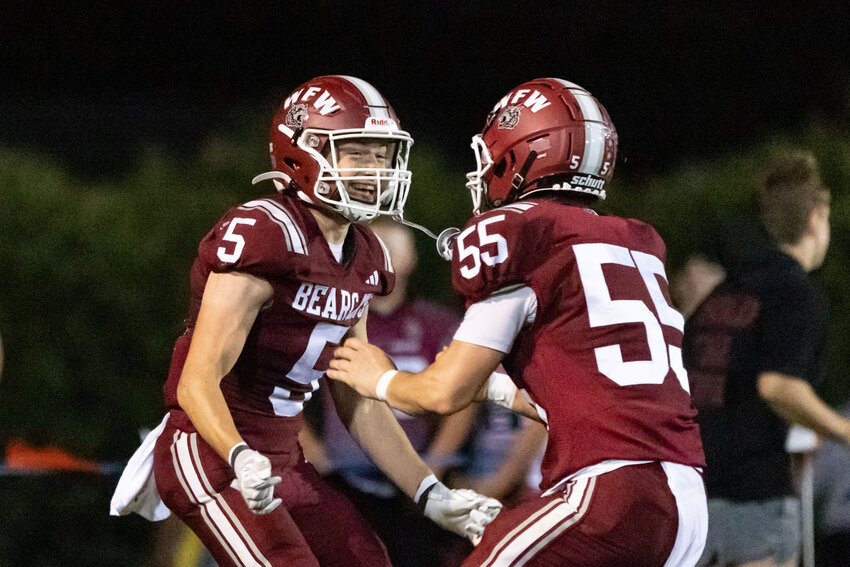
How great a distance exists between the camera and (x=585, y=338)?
2975 mm

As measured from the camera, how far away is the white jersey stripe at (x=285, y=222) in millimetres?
3330

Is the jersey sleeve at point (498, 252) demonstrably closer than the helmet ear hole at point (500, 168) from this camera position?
Yes

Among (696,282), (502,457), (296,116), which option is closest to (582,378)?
(296,116)

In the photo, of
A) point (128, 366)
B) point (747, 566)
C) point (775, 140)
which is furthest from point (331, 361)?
point (775, 140)

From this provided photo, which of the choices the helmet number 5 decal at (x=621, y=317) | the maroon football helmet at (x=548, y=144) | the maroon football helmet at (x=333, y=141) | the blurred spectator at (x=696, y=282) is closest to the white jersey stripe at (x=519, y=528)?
the helmet number 5 decal at (x=621, y=317)

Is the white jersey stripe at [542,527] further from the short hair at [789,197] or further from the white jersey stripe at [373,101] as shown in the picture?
the short hair at [789,197]

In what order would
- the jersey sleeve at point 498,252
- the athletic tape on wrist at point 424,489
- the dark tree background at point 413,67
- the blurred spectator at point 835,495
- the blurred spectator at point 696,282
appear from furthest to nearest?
the dark tree background at point 413,67
the blurred spectator at point 696,282
the blurred spectator at point 835,495
the athletic tape on wrist at point 424,489
the jersey sleeve at point 498,252

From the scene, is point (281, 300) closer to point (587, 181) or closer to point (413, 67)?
point (587, 181)

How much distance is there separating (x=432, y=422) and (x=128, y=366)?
1591mm

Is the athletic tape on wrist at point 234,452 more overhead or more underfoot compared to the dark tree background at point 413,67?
more overhead

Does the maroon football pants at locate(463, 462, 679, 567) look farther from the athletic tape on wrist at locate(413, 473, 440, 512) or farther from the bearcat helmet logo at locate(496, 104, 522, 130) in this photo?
the bearcat helmet logo at locate(496, 104, 522, 130)

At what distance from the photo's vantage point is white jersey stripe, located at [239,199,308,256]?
333cm

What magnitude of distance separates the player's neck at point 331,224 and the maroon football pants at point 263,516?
0.61 metres

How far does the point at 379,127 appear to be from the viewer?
3635mm
